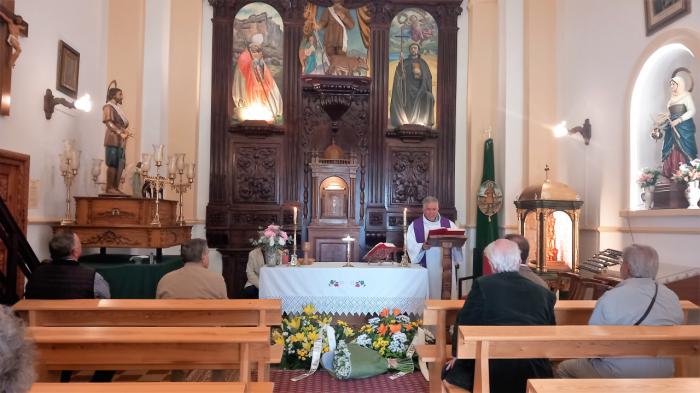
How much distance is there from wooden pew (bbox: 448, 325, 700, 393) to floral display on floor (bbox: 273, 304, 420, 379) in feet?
6.86

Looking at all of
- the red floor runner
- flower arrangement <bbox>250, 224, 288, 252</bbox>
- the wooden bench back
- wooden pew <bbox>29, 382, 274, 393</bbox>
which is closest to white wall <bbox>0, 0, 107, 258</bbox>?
flower arrangement <bbox>250, 224, 288, 252</bbox>

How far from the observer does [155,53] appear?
344 inches

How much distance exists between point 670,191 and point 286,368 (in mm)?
4427

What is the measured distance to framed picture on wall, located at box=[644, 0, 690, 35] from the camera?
6027 mm

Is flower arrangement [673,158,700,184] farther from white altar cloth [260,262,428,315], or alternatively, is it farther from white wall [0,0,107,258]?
white wall [0,0,107,258]

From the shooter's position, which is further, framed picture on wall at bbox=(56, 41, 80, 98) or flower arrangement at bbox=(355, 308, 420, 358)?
framed picture on wall at bbox=(56, 41, 80, 98)

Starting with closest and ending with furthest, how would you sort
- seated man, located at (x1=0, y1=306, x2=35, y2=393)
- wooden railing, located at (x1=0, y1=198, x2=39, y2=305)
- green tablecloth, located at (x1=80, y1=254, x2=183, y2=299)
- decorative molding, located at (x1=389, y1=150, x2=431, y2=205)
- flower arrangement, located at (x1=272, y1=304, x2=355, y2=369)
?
seated man, located at (x1=0, y1=306, x2=35, y2=393) → wooden railing, located at (x1=0, y1=198, x2=39, y2=305) → flower arrangement, located at (x1=272, y1=304, x2=355, y2=369) → green tablecloth, located at (x1=80, y1=254, x2=183, y2=299) → decorative molding, located at (x1=389, y1=150, x2=431, y2=205)

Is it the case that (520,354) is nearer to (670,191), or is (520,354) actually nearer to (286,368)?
(286,368)

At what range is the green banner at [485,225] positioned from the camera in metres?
8.89

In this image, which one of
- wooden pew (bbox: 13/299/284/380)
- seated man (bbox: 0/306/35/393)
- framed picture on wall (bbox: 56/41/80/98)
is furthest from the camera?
framed picture on wall (bbox: 56/41/80/98)

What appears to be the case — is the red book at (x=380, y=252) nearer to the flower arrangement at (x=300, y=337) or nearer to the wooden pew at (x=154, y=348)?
the flower arrangement at (x=300, y=337)

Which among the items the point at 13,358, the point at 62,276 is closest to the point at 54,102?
the point at 62,276

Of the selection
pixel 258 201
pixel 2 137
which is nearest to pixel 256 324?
pixel 2 137

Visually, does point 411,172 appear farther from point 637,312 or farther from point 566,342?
point 566,342
